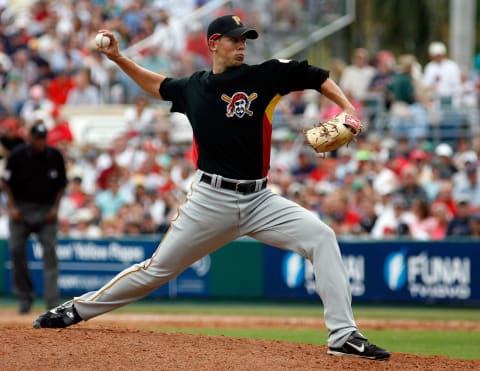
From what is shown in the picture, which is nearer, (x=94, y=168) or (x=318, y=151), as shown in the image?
(x=318, y=151)

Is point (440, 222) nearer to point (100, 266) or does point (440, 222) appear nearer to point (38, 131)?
point (100, 266)

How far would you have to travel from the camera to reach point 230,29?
6.67m

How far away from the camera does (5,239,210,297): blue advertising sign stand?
15.1 meters

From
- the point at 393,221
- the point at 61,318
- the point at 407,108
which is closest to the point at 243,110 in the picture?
the point at 61,318

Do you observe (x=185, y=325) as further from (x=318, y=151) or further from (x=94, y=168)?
(x=94, y=168)

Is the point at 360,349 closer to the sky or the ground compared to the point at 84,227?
closer to the ground

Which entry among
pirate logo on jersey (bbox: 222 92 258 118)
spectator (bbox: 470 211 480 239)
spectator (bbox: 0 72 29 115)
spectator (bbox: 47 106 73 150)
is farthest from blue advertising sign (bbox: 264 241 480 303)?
spectator (bbox: 0 72 29 115)

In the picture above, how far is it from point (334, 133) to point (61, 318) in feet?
7.83

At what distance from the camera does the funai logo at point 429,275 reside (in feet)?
44.5

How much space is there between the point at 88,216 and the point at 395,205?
17.1 feet

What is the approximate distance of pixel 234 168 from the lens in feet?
22.0

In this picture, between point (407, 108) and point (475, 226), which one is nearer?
point (475, 226)

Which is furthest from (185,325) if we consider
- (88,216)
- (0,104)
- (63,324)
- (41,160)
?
(0,104)

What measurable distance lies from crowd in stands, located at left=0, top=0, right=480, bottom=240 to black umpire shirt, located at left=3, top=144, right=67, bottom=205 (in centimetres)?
46
